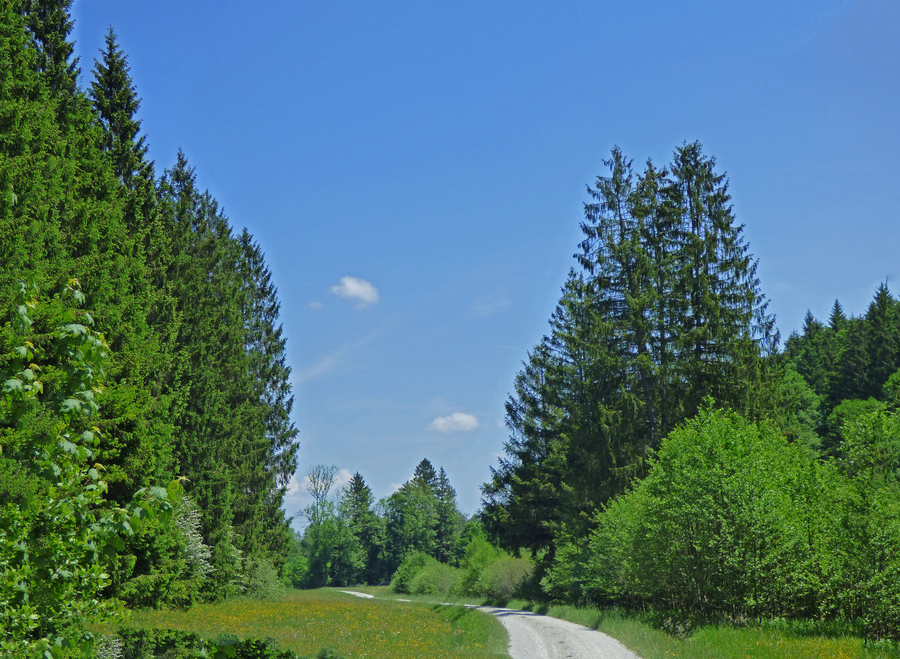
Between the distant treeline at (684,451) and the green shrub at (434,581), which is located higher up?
the distant treeline at (684,451)

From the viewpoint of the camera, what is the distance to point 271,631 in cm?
2230

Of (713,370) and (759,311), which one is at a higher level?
(759,311)

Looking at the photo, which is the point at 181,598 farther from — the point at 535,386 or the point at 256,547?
the point at 535,386

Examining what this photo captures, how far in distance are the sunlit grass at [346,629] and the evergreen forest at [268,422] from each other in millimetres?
2356

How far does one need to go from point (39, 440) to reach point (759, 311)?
35198 mm

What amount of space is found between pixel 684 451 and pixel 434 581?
4727 centimetres

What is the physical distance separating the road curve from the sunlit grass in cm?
69

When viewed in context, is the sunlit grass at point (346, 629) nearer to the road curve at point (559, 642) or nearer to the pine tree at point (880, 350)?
the road curve at point (559, 642)

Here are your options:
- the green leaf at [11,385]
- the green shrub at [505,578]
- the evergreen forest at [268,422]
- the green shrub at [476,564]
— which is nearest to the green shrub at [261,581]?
the evergreen forest at [268,422]

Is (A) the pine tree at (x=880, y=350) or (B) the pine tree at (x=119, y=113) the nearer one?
(B) the pine tree at (x=119, y=113)

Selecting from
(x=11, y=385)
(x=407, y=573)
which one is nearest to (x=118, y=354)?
(x=11, y=385)

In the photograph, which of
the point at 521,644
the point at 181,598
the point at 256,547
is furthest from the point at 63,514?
the point at 256,547

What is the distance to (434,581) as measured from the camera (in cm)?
6512

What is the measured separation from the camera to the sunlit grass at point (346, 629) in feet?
65.3
